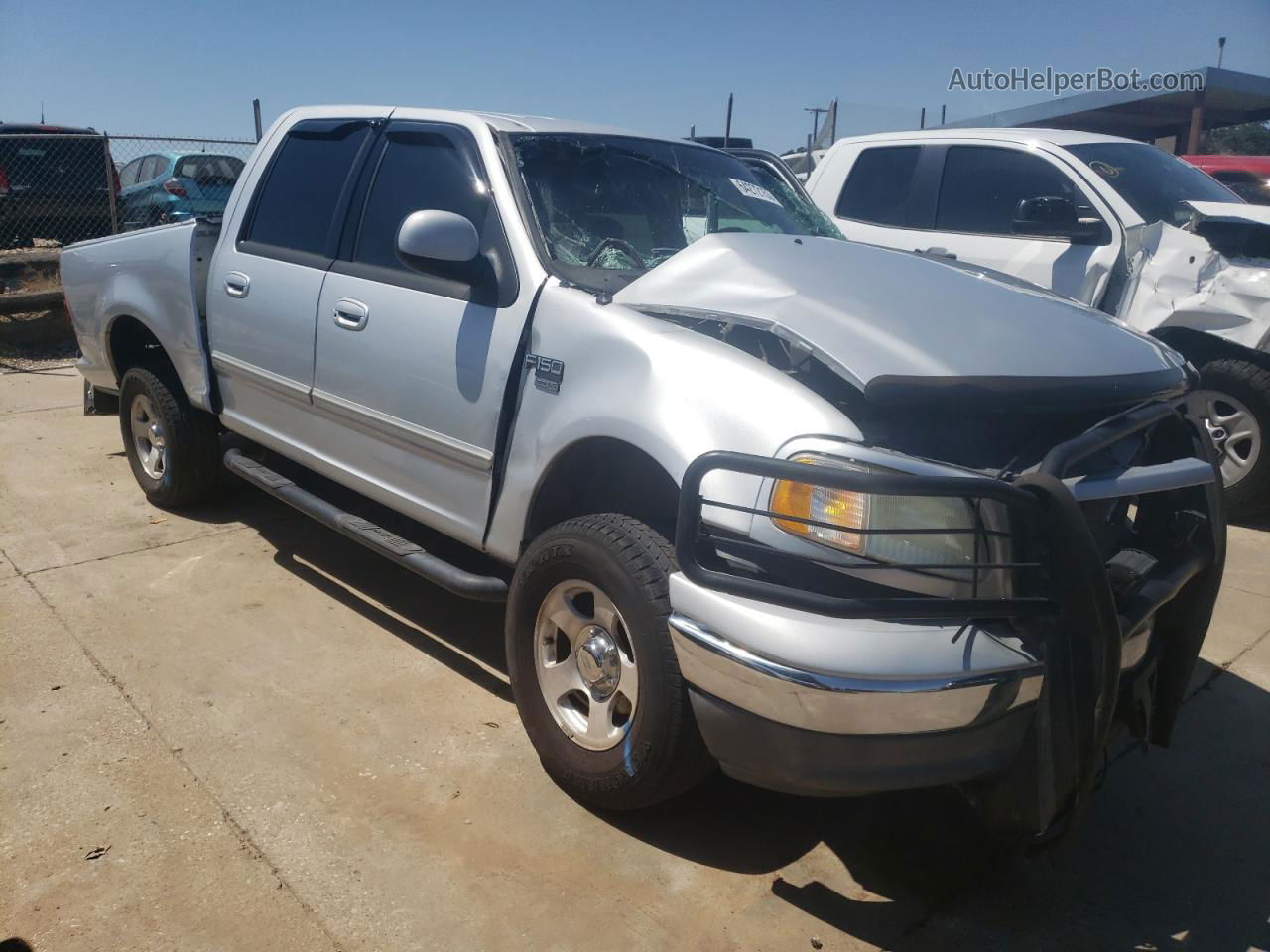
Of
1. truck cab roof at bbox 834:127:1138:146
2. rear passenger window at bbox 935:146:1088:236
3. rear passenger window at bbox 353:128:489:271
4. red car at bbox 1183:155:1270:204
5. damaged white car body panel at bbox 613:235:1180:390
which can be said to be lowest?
damaged white car body panel at bbox 613:235:1180:390

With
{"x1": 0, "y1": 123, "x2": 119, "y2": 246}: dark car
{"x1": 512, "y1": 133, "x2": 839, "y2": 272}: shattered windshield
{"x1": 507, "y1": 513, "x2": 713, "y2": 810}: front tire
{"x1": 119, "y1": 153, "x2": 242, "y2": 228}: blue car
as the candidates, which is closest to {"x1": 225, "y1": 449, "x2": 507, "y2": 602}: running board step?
{"x1": 507, "y1": 513, "x2": 713, "y2": 810}: front tire

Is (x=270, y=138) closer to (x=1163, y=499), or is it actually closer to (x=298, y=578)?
(x=298, y=578)

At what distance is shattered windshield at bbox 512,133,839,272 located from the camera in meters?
3.40

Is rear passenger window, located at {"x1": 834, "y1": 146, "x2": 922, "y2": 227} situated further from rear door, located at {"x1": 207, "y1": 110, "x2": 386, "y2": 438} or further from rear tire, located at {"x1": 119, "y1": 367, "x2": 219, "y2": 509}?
rear tire, located at {"x1": 119, "y1": 367, "x2": 219, "y2": 509}

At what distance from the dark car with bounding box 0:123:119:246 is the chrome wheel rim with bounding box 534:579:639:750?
10.6 m

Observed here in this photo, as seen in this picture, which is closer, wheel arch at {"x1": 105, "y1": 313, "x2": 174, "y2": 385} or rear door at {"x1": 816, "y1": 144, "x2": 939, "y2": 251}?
wheel arch at {"x1": 105, "y1": 313, "x2": 174, "y2": 385}

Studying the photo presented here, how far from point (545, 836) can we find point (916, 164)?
17.8ft

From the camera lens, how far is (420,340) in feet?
11.3

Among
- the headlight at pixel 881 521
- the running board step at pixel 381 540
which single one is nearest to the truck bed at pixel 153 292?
the running board step at pixel 381 540

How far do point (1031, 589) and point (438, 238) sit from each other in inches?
75.7

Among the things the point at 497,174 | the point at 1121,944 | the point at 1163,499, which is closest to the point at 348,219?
the point at 497,174

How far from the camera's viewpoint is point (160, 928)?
243 centimetres

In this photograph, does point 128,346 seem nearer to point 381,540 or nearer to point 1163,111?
point 381,540

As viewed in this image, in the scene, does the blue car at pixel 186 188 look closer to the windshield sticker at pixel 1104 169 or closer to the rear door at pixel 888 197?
the rear door at pixel 888 197
